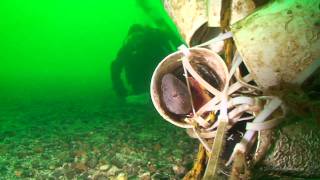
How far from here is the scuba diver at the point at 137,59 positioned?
11812 millimetres

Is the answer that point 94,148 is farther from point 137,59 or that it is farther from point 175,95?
point 137,59

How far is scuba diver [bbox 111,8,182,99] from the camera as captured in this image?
11.8m

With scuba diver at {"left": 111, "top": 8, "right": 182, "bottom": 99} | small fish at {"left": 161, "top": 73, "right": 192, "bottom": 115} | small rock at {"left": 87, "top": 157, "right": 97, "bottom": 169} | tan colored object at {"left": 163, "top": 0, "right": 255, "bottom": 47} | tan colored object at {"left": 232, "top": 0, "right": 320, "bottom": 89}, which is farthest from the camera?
scuba diver at {"left": 111, "top": 8, "right": 182, "bottom": 99}

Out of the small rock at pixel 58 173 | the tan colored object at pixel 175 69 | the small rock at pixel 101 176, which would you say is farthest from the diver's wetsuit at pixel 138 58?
the tan colored object at pixel 175 69

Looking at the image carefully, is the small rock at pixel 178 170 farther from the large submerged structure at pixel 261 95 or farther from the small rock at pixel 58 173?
the small rock at pixel 58 173

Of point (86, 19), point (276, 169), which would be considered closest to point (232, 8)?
point (276, 169)

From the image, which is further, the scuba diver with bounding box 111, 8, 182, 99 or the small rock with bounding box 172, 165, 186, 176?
the scuba diver with bounding box 111, 8, 182, 99

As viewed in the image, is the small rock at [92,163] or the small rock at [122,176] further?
the small rock at [92,163]

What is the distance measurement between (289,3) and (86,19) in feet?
464

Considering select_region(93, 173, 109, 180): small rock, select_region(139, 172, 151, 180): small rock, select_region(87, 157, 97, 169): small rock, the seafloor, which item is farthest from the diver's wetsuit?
select_region(139, 172, 151, 180): small rock

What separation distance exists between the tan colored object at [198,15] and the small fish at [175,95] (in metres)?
0.47

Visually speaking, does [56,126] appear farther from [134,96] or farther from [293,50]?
[293,50]

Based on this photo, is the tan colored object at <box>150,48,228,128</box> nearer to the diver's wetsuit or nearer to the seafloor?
the seafloor

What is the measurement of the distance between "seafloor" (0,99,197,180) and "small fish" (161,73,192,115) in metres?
0.88
